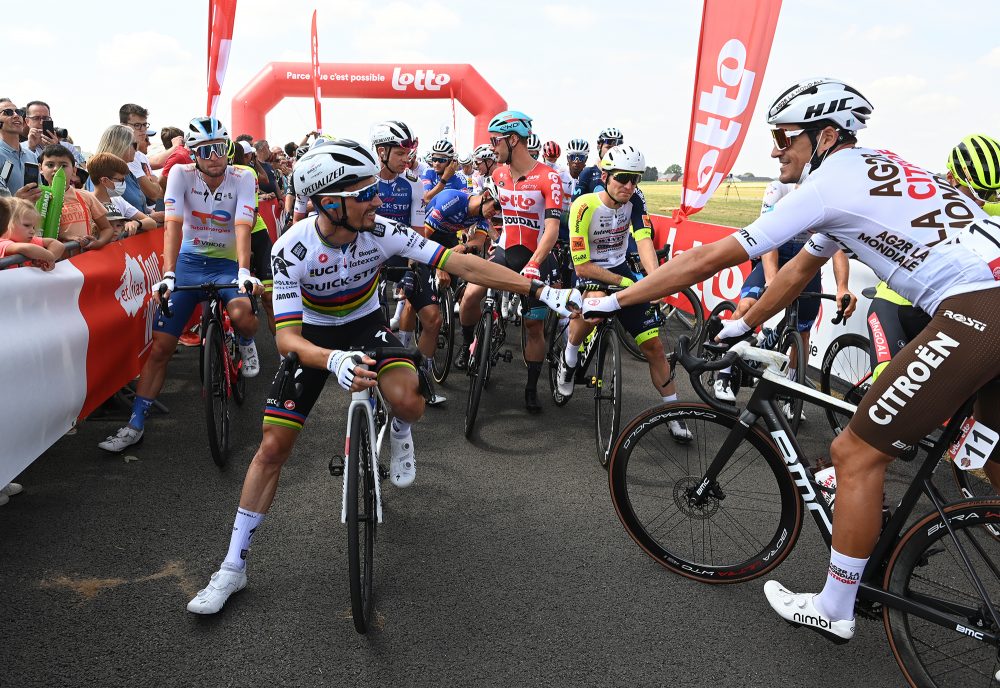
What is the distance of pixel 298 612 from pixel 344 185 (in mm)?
2019

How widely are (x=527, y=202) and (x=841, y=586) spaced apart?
4.52 m

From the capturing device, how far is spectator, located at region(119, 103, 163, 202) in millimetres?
7883

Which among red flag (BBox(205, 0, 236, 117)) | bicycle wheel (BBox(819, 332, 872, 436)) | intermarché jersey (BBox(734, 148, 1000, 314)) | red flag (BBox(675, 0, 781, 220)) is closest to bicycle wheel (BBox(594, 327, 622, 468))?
bicycle wheel (BBox(819, 332, 872, 436))

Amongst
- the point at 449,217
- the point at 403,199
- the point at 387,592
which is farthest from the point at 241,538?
the point at 449,217

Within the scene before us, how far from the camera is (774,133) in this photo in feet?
9.85

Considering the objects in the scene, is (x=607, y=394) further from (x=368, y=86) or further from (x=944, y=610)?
(x=368, y=86)

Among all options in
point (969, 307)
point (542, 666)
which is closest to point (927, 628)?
point (969, 307)

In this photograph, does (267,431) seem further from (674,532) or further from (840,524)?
(840,524)

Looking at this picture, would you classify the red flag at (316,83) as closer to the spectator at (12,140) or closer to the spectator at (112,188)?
the spectator at (12,140)

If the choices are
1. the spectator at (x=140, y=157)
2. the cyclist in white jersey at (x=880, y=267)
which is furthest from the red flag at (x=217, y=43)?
the cyclist in white jersey at (x=880, y=267)

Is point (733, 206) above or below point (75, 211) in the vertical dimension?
above

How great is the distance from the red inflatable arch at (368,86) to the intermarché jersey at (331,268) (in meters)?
21.9

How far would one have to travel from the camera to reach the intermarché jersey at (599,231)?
223 inches

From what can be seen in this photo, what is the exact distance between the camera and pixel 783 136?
296cm
